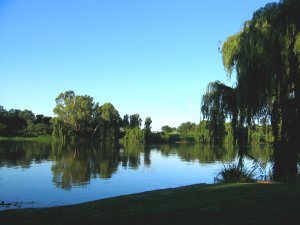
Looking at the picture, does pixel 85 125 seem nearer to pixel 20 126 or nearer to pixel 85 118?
pixel 85 118

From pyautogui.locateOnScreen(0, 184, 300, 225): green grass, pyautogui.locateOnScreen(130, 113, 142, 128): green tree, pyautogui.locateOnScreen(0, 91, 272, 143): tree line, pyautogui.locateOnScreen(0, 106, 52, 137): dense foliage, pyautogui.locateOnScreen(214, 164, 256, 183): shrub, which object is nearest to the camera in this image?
pyautogui.locateOnScreen(0, 184, 300, 225): green grass

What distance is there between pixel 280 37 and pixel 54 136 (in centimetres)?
8038

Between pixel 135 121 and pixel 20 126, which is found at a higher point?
pixel 135 121

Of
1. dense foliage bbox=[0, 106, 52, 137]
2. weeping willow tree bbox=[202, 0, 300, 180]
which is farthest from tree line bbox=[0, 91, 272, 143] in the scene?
weeping willow tree bbox=[202, 0, 300, 180]

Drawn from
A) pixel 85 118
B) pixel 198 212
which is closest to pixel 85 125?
pixel 85 118

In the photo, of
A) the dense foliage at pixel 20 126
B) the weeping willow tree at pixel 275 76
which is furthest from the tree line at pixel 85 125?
the weeping willow tree at pixel 275 76

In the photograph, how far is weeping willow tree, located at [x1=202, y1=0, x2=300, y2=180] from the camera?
1616cm

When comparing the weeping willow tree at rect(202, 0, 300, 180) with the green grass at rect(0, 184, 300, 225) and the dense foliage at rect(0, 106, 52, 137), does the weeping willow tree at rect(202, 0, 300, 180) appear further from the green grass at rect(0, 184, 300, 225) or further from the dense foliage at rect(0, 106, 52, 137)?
the dense foliage at rect(0, 106, 52, 137)

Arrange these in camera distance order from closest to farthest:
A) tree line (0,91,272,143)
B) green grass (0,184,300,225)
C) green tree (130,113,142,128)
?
green grass (0,184,300,225) < tree line (0,91,272,143) < green tree (130,113,142,128)

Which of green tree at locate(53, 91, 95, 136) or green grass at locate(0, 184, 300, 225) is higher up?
green tree at locate(53, 91, 95, 136)

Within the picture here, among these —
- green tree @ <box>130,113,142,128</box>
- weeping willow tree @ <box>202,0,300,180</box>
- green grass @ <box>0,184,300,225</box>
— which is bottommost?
green grass @ <box>0,184,300,225</box>

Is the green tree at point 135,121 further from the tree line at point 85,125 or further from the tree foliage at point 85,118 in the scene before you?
the tree foliage at point 85,118

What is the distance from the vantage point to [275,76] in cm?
1633

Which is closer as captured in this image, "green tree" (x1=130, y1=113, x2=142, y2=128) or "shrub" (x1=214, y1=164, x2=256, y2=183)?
"shrub" (x1=214, y1=164, x2=256, y2=183)
